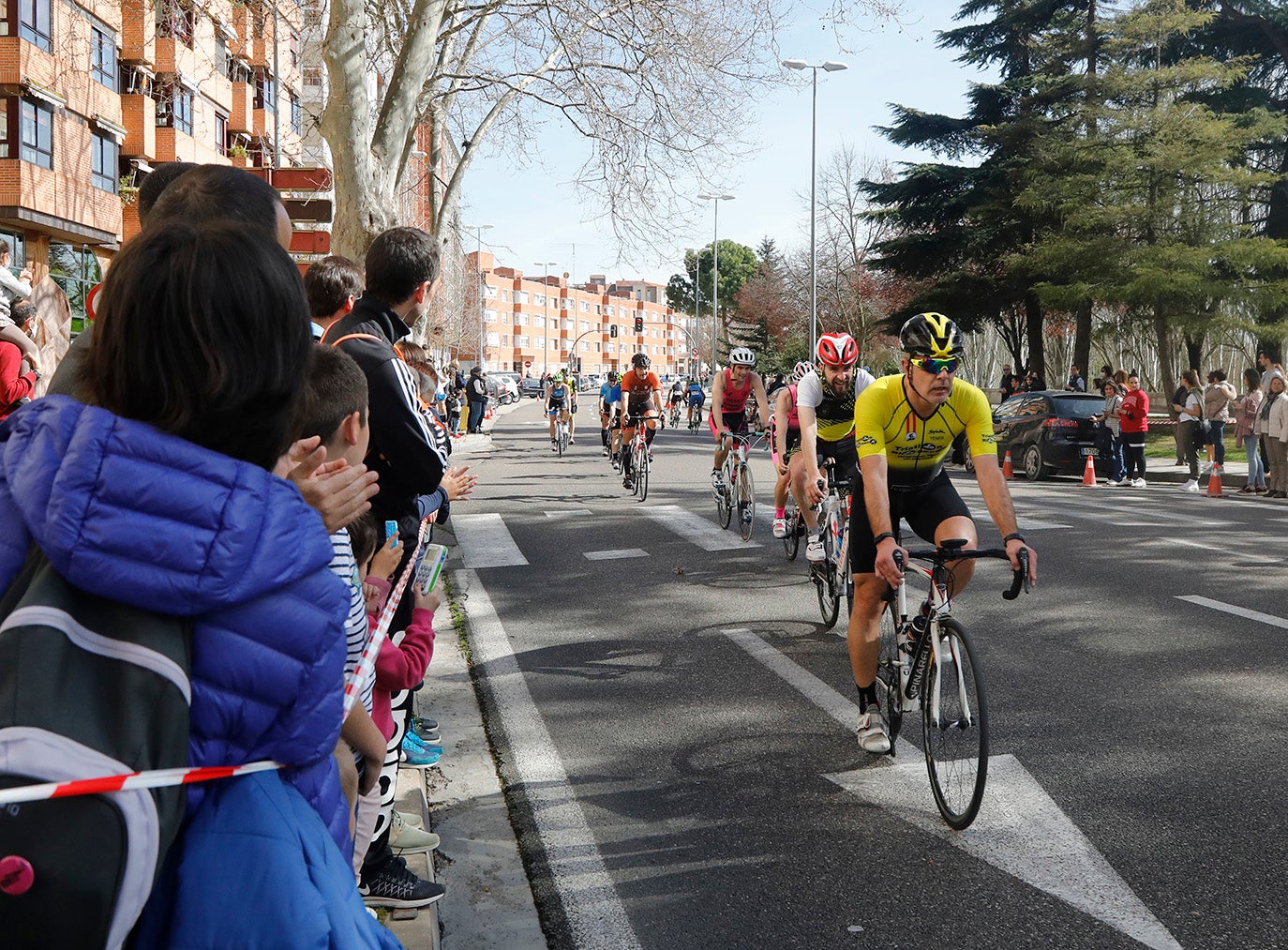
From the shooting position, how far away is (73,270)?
1371 inches

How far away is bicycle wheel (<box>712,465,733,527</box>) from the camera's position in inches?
498

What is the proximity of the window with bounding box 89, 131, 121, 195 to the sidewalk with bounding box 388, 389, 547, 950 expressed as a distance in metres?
34.8

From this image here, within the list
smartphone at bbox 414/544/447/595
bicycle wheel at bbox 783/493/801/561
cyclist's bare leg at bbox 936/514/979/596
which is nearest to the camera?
smartphone at bbox 414/544/447/595

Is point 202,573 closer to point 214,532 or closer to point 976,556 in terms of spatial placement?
point 214,532

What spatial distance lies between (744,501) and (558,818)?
310 inches

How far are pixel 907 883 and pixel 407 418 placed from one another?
7.14 feet

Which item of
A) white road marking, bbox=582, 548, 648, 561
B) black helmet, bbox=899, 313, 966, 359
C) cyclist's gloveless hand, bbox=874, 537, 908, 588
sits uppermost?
black helmet, bbox=899, 313, 966, 359

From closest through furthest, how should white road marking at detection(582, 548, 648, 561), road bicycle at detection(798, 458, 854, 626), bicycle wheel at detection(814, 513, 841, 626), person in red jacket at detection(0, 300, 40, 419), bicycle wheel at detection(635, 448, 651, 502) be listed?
person in red jacket at detection(0, 300, 40, 419)
road bicycle at detection(798, 458, 854, 626)
bicycle wheel at detection(814, 513, 841, 626)
white road marking at detection(582, 548, 648, 561)
bicycle wheel at detection(635, 448, 651, 502)

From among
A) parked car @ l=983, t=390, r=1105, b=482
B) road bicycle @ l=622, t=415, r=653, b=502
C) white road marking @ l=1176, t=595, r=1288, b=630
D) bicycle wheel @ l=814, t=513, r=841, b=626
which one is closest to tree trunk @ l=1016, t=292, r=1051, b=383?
parked car @ l=983, t=390, r=1105, b=482

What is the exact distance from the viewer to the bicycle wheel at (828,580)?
7.71 metres

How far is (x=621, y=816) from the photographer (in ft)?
14.6

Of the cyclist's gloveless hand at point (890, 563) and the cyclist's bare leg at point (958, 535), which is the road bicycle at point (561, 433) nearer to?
the cyclist's bare leg at point (958, 535)

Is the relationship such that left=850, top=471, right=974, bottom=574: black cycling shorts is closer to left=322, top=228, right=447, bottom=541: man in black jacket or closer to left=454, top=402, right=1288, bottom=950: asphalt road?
left=454, top=402, right=1288, bottom=950: asphalt road

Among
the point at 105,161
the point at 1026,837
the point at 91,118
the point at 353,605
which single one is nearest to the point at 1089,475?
the point at 1026,837
